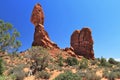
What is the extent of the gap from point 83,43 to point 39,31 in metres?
12.0

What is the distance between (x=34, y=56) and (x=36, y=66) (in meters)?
1.52

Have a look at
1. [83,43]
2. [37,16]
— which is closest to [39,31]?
[37,16]

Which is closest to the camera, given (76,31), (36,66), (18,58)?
(36,66)

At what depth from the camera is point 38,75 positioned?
29.9 m

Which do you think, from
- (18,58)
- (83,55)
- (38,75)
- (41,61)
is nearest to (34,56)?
(41,61)

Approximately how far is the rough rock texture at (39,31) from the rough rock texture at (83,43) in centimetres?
661

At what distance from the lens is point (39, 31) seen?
59.2 meters

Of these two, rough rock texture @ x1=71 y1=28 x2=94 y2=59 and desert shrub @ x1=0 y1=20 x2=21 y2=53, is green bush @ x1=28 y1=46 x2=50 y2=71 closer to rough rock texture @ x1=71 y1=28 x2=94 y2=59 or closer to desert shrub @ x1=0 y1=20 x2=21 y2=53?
desert shrub @ x1=0 y1=20 x2=21 y2=53

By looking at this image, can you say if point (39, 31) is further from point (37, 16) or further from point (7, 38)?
point (7, 38)

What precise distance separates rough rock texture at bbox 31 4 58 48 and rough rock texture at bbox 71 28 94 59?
260 inches

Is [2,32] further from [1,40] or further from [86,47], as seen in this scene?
[86,47]

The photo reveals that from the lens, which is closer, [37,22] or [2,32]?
[2,32]

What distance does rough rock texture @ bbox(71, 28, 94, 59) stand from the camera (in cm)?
6219


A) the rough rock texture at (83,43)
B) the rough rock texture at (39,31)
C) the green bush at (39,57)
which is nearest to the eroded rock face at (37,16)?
the rough rock texture at (39,31)
